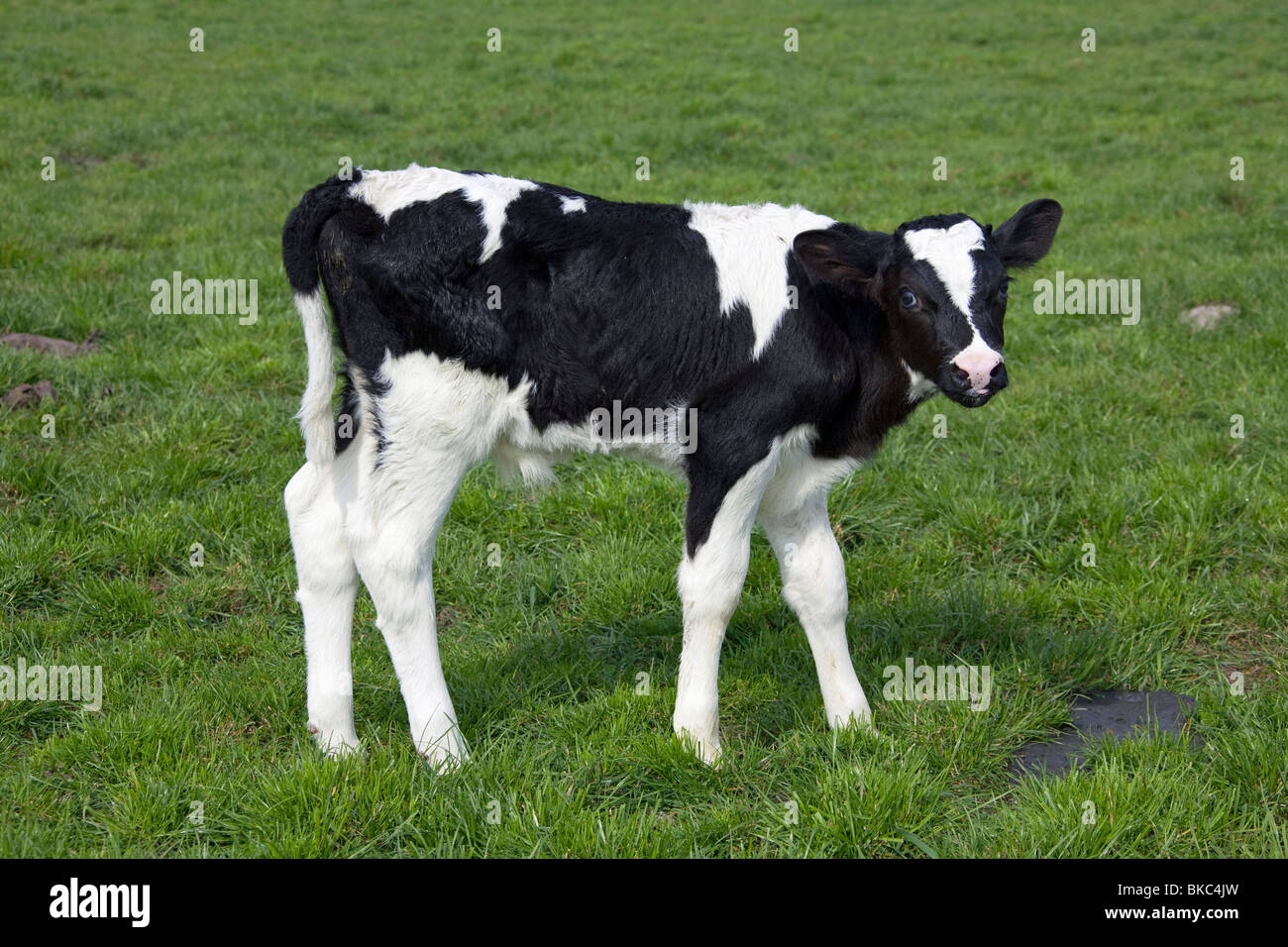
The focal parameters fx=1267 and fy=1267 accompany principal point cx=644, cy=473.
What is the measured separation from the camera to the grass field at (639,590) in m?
4.14

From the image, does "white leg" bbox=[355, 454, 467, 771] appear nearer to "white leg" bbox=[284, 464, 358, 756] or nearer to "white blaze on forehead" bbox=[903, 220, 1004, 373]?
"white leg" bbox=[284, 464, 358, 756]

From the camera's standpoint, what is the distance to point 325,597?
184 inches

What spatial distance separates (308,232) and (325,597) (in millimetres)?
1323

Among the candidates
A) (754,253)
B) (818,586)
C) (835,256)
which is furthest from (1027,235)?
(818,586)

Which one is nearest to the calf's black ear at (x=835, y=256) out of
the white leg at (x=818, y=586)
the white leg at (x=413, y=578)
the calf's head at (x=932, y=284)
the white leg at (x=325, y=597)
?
the calf's head at (x=932, y=284)

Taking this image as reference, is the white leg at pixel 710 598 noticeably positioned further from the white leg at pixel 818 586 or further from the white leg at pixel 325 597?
the white leg at pixel 325 597

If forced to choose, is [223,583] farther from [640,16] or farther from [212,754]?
[640,16]

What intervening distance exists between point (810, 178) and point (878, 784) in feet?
36.1

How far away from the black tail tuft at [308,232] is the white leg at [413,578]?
2.41ft

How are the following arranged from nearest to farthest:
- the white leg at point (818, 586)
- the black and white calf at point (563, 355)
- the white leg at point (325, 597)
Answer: the black and white calf at point (563, 355) → the white leg at point (325, 597) → the white leg at point (818, 586)

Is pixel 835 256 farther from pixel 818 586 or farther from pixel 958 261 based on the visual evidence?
pixel 818 586

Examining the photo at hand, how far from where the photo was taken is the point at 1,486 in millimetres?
6430
